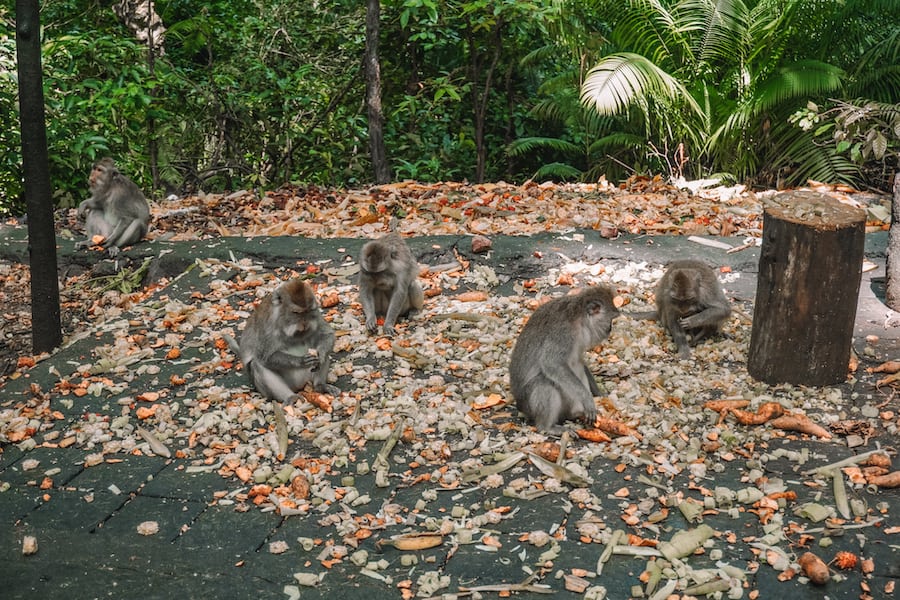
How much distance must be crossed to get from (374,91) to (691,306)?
5.98 m

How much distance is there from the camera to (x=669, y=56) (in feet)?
40.3

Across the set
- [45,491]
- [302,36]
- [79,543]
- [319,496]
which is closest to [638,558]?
[319,496]


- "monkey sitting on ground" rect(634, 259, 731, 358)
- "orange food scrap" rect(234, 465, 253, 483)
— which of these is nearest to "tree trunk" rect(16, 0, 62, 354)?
"orange food scrap" rect(234, 465, 253, 483)

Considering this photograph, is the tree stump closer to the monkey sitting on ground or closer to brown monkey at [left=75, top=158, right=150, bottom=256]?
the monkey sitting on ground

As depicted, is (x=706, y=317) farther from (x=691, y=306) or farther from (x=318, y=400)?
(x=318, y=400)

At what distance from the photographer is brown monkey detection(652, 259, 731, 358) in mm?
6281

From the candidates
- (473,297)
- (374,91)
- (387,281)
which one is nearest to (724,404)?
(473,297)

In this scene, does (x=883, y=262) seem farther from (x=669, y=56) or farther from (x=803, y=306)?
(x=669, y=56)

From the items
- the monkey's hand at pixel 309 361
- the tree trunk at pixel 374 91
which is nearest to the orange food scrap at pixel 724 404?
the monkey's hand at pixel 309 361

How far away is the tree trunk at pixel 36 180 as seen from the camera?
Result: 251 inches

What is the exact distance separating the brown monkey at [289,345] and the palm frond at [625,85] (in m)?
5.87

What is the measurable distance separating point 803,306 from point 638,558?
2327mm

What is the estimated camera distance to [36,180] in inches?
262

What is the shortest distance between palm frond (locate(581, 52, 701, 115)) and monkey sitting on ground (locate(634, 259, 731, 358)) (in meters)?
4.63
